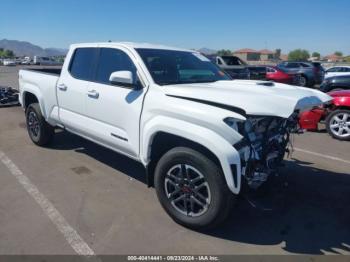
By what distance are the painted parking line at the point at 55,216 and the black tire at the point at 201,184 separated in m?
0.96

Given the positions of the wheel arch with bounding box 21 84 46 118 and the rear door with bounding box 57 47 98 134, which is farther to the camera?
the wheel arch with bounding box 21 84 46 118

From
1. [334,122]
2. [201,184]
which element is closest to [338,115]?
[334,122]

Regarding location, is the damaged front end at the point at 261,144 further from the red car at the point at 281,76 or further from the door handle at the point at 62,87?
the red car at the point at 281,76

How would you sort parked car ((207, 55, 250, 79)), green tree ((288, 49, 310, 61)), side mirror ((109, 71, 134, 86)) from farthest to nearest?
green tree ((288, 49, 310, 61))
parked car ((207, 55, 250, 79))
side mirror ((109, 71, 134, 86))

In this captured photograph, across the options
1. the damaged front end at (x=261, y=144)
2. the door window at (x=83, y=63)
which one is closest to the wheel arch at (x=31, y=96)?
the door window at (x=83, y=63)

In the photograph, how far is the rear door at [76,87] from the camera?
15.8ft

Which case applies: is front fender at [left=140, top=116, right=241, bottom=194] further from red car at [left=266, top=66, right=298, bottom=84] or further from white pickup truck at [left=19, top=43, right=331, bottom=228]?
red car at [left=266, top=66, right=298, bottom=84]

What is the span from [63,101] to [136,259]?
3100 mm

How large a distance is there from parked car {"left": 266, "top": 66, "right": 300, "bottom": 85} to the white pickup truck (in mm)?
15395

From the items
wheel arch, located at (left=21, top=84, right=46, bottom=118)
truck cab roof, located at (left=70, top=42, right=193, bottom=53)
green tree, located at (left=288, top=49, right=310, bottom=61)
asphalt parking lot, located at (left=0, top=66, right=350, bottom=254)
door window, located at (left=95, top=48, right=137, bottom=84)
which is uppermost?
green tree, located at (left=288, top=49, right=310, bottom=61)

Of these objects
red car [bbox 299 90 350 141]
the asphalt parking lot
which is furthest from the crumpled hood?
red car [bbox 299 90 350 141]

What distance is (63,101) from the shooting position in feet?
17.2

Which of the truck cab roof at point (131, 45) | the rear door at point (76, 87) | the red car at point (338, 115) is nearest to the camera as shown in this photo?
the truck cab roof at point (131, 45)

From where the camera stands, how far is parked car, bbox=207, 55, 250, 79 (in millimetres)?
15602
